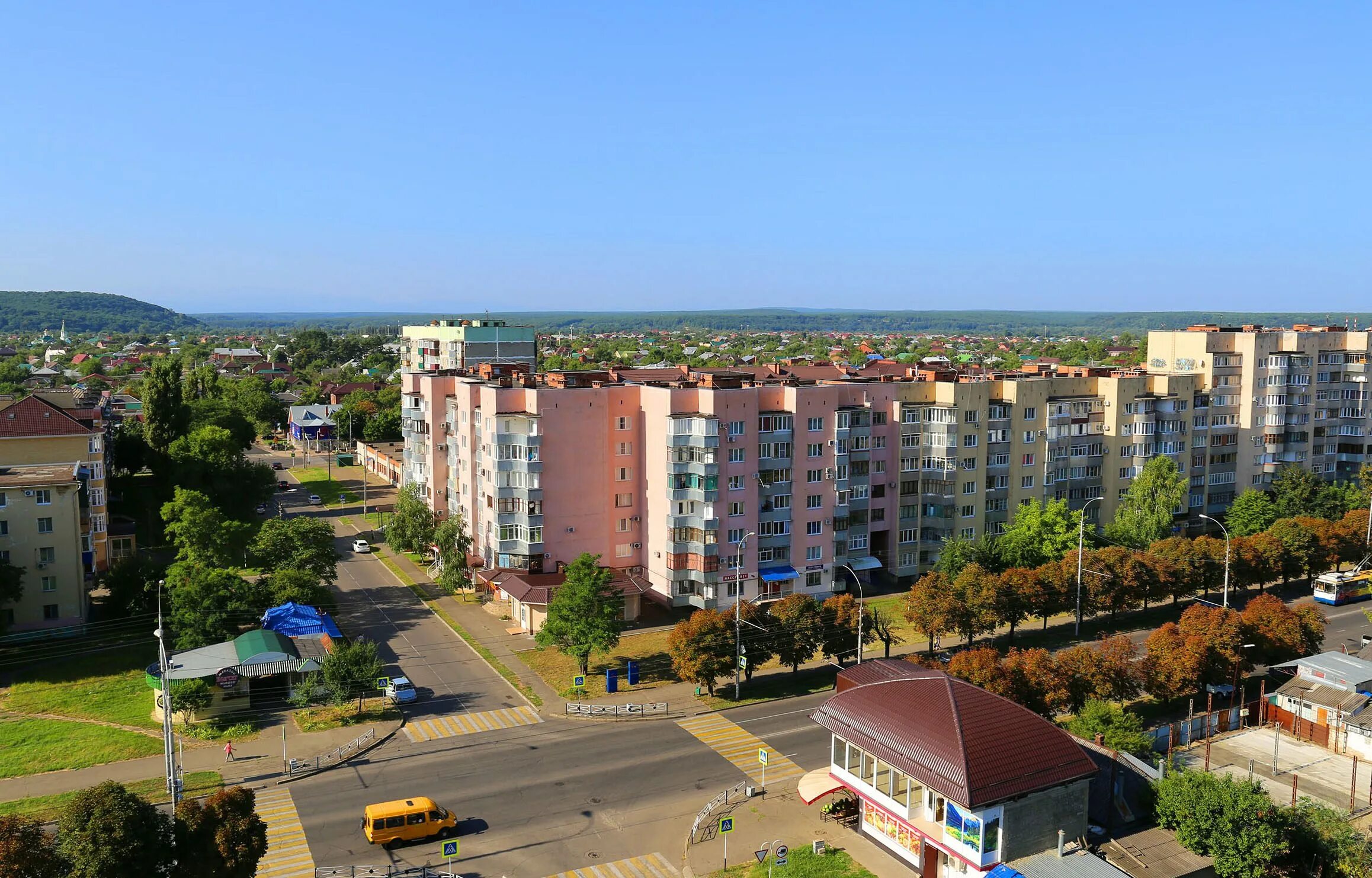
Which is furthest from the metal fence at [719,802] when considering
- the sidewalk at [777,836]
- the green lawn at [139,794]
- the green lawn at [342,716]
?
the green lawn at [139,794]

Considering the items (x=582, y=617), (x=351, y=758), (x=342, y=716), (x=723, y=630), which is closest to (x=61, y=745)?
(x=342, y=716)

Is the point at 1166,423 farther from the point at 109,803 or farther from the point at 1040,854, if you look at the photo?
the point at 109,803

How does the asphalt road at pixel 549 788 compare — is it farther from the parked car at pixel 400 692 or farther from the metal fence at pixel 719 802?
the parked car at pixel 400 692

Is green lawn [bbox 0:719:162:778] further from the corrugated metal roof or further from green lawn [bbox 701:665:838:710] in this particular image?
the corrugated metal roof

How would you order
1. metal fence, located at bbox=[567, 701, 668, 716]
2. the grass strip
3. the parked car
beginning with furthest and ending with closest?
the grass strip < the parked car < metal fence, located at bbox=[567, 701, 668, 716]

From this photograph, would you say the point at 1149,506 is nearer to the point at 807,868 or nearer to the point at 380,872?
the point at 807,868

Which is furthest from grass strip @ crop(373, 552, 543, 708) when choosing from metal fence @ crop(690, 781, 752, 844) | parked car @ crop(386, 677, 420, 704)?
metal fence @ crop(690, 781, 752, 844)
